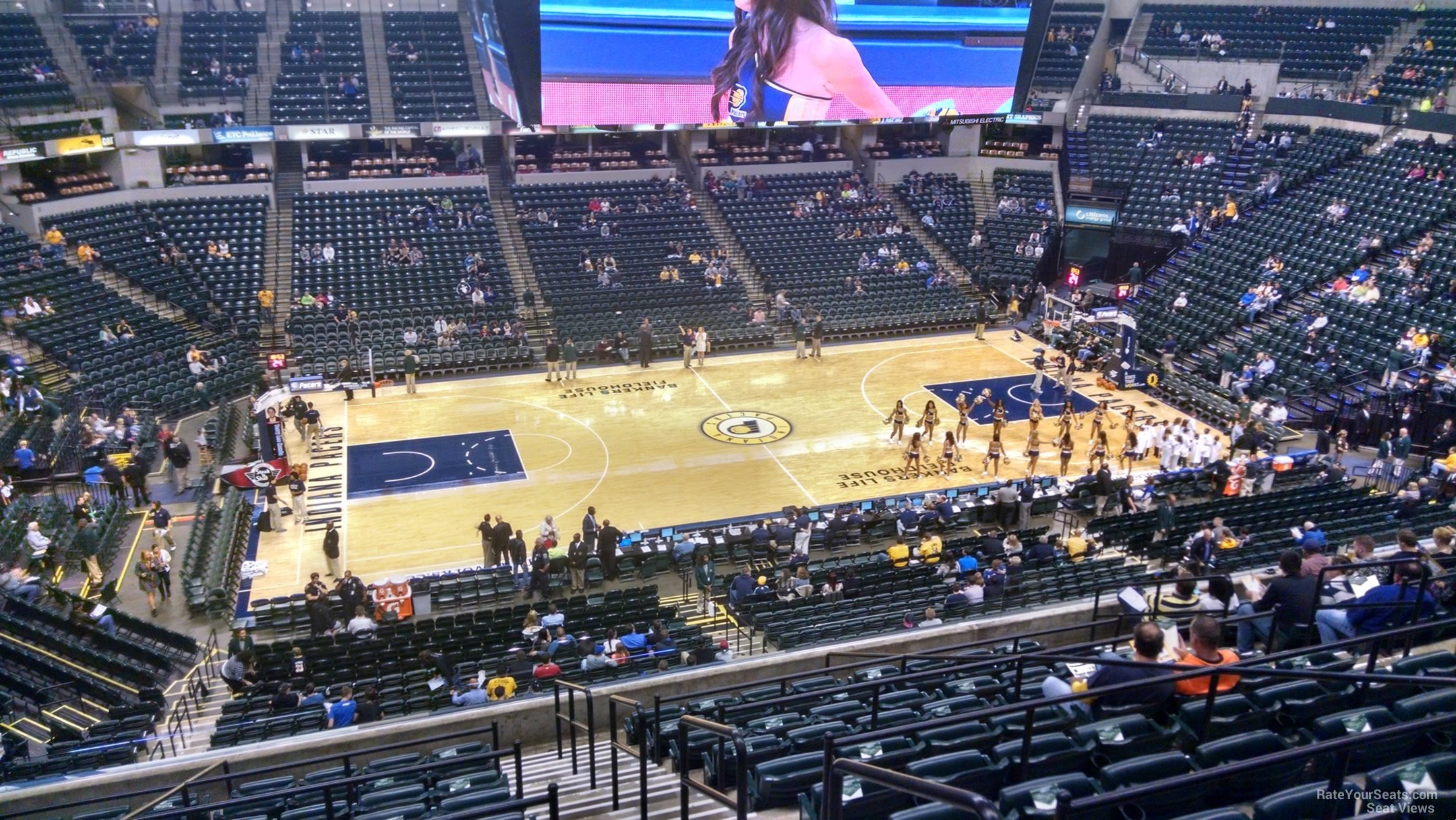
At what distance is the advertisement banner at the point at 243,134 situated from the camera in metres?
41.6

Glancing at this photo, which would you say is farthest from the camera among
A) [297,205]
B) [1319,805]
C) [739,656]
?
[297,205]

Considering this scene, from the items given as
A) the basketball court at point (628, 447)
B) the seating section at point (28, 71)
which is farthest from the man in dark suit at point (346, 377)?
the seating section at point (28, 71)

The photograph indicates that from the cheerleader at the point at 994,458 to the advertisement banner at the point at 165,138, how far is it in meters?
30.7

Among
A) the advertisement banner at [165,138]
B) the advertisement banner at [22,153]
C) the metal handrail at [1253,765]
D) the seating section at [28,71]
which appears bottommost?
the metal handrail at [1253,765]

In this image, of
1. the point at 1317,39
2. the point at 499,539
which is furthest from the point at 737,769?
the point at 1317,39

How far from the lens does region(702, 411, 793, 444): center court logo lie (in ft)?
103

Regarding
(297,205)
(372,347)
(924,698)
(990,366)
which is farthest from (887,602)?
(297,205)

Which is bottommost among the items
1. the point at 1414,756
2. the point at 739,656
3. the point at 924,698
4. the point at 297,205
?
the point at 739,656

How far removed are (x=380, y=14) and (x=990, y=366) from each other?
102 feet

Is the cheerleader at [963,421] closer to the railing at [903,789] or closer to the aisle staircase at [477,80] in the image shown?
the aisle staircase at [477,80]

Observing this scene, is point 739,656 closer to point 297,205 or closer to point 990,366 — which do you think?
point 990,366

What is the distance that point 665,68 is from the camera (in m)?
42.3

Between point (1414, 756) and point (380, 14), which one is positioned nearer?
point (1414, 756)

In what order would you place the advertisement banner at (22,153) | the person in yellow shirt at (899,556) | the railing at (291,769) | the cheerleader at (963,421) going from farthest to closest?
the advertisement banner at (22,153), the cheerleader at (963,421), the person in yellow shirt at (899,556), the railing at (291,769)
